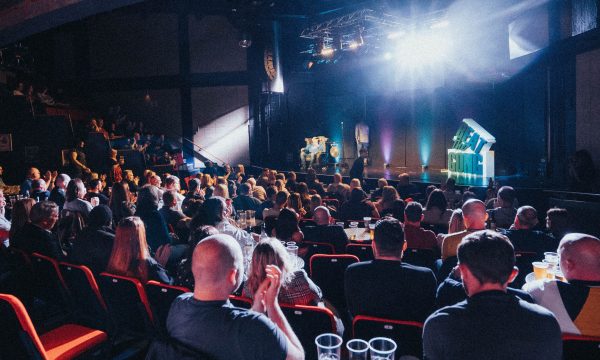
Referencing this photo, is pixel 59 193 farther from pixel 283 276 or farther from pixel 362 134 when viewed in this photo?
pixel 362 134

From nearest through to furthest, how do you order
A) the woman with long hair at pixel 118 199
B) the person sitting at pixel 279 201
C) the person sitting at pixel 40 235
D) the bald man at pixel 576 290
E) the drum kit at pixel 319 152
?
the bald man at pixel 576 290
the person sitting at pixel 40 235
the person sitting at pixel 279 201
the woman with long hair at pixel 118 199
the drum kit at pixel 319 152

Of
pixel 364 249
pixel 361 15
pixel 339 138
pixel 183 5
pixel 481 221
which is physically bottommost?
pixel 364 249

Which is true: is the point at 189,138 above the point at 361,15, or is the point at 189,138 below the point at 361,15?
below

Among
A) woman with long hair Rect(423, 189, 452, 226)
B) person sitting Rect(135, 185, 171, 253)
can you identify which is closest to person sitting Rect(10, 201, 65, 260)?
person sitting Rect(135, 185, 171, 253)

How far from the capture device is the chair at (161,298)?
300cm

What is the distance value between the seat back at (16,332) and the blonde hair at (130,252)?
0.93m

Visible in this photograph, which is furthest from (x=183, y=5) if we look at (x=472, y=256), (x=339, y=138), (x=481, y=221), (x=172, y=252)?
(x=472, y=256)

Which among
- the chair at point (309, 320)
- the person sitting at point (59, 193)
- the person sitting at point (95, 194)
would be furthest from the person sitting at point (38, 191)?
the chair at point (309, 320)

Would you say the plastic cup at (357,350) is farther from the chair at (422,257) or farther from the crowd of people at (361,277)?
the chair at (422,257)

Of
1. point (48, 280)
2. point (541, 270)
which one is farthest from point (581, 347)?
point (48, 280)

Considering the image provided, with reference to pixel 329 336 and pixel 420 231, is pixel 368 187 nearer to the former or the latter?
pixel 420 231

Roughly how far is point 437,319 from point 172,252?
314cm

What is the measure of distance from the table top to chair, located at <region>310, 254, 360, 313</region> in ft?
3.58

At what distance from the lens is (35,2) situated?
187 inches
